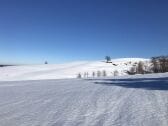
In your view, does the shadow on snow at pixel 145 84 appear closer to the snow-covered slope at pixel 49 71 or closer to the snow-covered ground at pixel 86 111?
the snow-covered ground at pixel 86 111

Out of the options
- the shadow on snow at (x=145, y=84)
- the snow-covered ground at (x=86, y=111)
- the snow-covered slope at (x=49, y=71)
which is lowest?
the snow-covered ground at (x=86, y=111)

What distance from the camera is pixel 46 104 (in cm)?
819

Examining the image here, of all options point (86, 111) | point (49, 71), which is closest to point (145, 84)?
point (86, 111)

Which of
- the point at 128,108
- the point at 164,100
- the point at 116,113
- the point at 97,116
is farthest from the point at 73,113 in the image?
the point at 164,100

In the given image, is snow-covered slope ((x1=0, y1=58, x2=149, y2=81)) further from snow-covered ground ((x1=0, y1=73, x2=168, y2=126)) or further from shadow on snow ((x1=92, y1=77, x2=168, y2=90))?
snow-covered ground ((x1=0, y1=73, x2=168, y2=126))

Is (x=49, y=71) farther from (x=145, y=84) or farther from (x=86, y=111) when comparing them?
(x=86, y=111)

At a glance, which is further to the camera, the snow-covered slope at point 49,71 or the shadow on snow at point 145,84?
the snow-covered slope at point 49,71

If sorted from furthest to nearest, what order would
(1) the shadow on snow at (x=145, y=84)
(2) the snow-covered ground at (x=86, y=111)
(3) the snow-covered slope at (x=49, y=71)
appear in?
1. (3) the snow-covered slope at (x=49, y=71)
2. (1) the shadow on snow at (x=145, y=84)
3. (2) the snow-covered ground at (x=86, y=111)

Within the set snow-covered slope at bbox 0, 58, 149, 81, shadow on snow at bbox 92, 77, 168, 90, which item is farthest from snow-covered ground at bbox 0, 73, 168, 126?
snow-covered slope at bbox 0, 58, 149, 81

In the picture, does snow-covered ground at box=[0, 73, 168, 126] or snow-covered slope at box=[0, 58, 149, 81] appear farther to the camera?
snow-covered slope at box=[0, 58, 149, 81]

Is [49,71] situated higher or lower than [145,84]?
higher

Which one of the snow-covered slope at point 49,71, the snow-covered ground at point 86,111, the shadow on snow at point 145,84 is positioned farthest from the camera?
the snow-covered slope at point 49,71

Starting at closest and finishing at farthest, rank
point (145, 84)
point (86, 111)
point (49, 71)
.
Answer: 1. point (86, 111)
2. point (145, 84)
3. point (49, 71)

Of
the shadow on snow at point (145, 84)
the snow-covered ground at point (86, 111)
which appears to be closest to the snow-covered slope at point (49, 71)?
the shadow on snow at point (145, 84)
